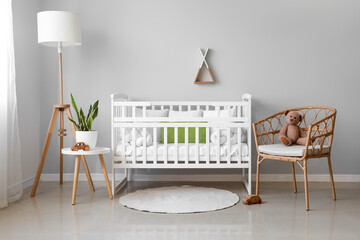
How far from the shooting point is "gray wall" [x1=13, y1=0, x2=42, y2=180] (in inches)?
130

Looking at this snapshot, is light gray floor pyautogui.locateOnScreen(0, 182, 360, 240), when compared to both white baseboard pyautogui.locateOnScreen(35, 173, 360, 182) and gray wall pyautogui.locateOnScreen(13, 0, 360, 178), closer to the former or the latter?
white baseboard pyautogui.locateOnScreen(35, 173, 360, 182)

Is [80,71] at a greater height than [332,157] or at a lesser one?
greater

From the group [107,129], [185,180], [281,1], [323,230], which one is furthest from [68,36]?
[323,230]

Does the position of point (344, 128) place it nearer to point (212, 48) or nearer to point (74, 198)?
point (212, 48)

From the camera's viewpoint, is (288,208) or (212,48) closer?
(288,208)

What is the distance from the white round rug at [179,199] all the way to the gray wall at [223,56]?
782 mm

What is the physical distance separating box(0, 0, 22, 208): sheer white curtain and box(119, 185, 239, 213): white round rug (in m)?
0.81

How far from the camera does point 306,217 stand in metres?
2.44

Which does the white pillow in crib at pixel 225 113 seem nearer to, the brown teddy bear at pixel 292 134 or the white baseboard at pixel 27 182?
the brown teddy bear at pixel 292 134

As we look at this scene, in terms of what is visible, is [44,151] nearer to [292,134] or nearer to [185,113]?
[185,113]

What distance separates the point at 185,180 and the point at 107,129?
882 millimetres

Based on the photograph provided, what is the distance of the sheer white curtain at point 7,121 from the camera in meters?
2.72

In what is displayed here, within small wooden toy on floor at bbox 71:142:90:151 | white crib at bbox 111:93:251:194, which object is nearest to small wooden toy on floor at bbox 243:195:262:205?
white crib at bbox 111:93:251:194

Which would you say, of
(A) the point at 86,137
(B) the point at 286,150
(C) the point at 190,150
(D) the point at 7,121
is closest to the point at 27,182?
(D) the point at 7,121
